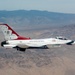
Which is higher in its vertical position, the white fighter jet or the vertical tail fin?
the vertical tail fin

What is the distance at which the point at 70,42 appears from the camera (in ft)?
295

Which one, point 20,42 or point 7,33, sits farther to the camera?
point 7,33

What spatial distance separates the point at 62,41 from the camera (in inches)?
3531

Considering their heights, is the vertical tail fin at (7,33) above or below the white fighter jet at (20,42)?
above

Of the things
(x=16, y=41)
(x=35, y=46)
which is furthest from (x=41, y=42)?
(x=16, y=41)

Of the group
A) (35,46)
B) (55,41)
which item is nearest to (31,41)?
(35,46)

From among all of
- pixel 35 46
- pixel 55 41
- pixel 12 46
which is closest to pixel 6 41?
pixel 12 46

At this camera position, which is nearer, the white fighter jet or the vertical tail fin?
the white fighter jet

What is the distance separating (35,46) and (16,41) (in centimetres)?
586

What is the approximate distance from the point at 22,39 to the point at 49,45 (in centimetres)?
834

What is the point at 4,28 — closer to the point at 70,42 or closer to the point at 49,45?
→ the point at 49,45

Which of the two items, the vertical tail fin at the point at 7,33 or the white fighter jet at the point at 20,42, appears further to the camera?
the vertical tail fin at the point at 7,33

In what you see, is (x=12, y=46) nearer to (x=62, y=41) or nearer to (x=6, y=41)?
(x=6, y=41)

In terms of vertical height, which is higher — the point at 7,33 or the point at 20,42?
the point at 7,33
